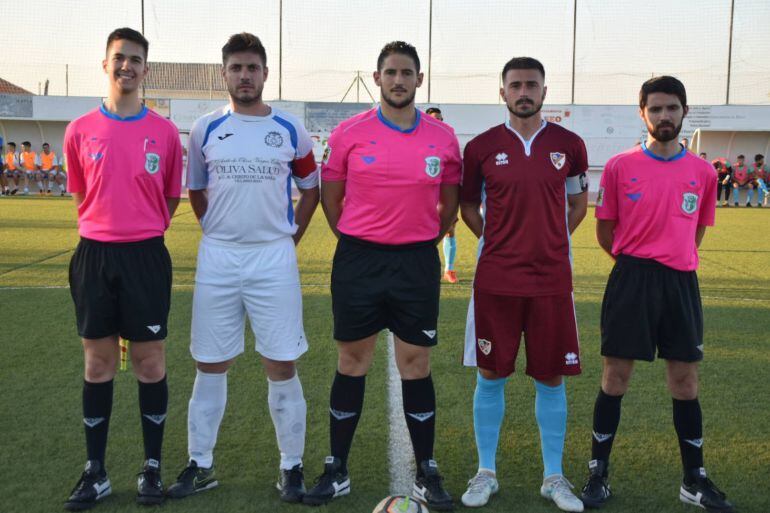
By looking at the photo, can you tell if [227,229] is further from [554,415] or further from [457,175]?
[554,415]

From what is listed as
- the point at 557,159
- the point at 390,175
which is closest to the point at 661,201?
the point at 557,159

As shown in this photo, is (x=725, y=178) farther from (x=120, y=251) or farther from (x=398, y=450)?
(x=120, y=251)

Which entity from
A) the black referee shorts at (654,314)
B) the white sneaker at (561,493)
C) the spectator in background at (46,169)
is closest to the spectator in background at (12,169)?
the spectator in background at (46,169)

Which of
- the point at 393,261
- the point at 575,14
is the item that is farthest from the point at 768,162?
the point at 393,261

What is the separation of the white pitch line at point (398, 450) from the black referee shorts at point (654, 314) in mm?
1179

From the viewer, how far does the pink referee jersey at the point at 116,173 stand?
3.34 metres

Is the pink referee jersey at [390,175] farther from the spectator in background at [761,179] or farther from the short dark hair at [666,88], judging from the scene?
the spectator in background at [761,179]

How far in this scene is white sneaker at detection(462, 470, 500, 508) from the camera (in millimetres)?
3416

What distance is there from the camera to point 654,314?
11.3 feet

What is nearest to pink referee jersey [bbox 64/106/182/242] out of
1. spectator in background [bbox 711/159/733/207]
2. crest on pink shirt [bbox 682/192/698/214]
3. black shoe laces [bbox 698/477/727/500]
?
crest on pink shirt [bbox 682/192/698/214]

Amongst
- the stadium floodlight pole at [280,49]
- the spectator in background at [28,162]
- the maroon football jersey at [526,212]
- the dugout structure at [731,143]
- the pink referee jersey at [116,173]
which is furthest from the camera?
the dugout structure at [731,143]

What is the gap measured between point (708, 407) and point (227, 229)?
3232 millimetres

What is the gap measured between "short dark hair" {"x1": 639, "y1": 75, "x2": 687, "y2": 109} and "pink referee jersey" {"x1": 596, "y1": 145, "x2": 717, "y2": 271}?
0.25 meters

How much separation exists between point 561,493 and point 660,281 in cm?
108
